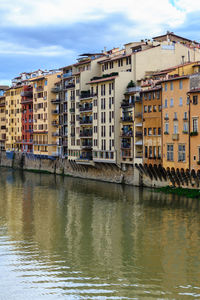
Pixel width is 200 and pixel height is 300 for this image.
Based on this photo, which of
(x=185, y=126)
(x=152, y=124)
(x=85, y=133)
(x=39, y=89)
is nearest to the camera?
(x=185, y=126)

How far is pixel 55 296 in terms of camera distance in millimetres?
24281

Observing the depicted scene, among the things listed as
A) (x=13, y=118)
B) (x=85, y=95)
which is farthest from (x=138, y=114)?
(x=13, y=118)

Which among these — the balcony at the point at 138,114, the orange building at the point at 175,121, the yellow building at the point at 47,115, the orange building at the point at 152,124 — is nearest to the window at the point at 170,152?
the orange building at the point at 175,121

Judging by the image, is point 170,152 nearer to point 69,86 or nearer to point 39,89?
point 69,86

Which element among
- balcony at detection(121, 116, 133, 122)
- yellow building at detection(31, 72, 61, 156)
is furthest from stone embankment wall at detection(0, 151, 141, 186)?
balcony at detection(121, 116, 133, 122)

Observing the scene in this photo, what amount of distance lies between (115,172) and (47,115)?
25940 millimetres

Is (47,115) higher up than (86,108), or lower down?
higher up

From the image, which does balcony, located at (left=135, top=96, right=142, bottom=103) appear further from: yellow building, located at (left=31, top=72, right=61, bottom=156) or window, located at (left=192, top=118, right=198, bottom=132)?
yellow building, located at (left=31, top=72, right=61, bottom=156)

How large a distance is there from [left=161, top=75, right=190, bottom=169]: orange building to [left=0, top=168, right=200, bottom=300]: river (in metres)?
4.71

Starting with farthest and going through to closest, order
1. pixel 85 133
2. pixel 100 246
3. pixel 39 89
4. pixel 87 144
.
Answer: pixel 39 89 → pixel 87 144 → pixel 85 133 → pixel 100 246

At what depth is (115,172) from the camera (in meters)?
69.1

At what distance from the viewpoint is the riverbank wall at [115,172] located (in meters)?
55.9

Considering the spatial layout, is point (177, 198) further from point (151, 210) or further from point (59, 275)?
point (59, 275)

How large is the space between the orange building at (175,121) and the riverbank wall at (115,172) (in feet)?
4.95
